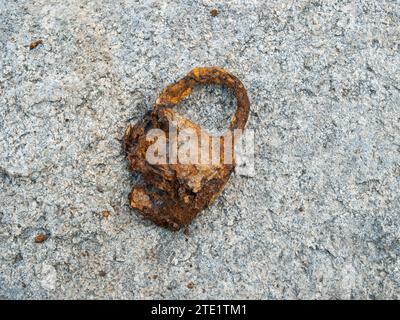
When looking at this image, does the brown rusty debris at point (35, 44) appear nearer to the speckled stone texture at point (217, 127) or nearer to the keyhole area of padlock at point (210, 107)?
the speckled stone texture at point (217, 127)

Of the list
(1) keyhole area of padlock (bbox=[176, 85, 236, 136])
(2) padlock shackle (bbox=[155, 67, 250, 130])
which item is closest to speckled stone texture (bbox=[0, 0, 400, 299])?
(1) keyhole area of padlock (bbox=[176, 85, 236, 136])

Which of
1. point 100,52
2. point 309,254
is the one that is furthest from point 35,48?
point 309,254

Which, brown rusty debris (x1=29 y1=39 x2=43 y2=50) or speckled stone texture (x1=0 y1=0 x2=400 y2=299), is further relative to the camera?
brown rusty debris (x1=29 y1=39 x2=43 y2=50)

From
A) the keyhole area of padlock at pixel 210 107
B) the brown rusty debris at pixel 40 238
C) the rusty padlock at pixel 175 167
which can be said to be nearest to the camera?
the rusty padlock at pixel 175 167

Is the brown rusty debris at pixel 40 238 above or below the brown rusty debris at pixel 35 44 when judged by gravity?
below

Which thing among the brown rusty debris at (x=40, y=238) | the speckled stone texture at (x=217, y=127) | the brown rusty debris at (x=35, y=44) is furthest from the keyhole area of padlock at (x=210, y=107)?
the brown rusty debris at (x=40, y=238)

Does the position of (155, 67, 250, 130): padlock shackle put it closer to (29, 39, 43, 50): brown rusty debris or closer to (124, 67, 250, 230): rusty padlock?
(124, 67, 250, 230): rusty padlock
